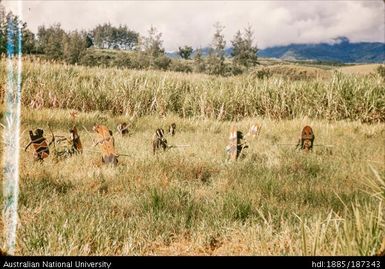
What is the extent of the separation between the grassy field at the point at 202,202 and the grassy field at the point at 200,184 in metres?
0.02

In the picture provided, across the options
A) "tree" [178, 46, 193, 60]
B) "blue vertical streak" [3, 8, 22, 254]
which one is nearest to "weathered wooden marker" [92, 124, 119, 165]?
"blue vertical streak" [3, 8, 22, 254]

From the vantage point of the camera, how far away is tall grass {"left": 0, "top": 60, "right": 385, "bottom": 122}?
517 inches

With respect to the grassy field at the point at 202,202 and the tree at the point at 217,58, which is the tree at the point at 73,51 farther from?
the grassy field at the point at 202,202

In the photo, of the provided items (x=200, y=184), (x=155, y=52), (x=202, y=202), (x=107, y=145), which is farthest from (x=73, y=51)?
(x=202, y=202)

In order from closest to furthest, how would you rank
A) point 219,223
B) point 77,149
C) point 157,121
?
1. point 219,223
2. point 77,149
3. point 157,121

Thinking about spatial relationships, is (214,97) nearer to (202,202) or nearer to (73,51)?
(202,202)

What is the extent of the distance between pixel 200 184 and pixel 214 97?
8190 millimetres

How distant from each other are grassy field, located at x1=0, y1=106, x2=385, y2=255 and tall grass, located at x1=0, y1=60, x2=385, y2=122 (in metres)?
4.76

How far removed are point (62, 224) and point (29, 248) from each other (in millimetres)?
416

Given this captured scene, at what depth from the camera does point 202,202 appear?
464 cm

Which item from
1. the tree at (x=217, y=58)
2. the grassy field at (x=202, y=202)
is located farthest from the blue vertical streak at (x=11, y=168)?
the tree at (x=217, y=58)
